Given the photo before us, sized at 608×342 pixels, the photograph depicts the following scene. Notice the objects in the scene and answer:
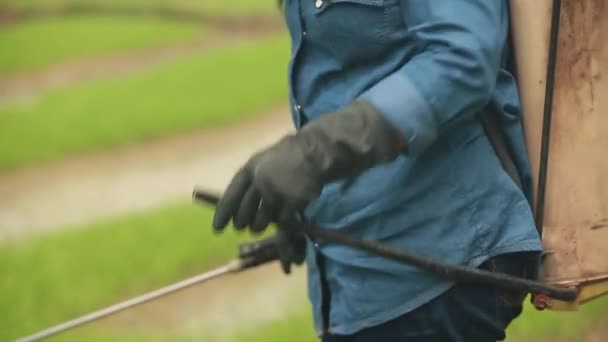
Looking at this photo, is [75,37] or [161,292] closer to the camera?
[161,292]

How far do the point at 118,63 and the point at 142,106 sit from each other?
0.95 metres

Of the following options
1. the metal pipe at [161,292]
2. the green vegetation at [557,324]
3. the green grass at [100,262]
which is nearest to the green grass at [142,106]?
the green grass at [100,262]

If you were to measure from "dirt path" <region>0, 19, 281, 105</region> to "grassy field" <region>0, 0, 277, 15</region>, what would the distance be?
200 millimetres

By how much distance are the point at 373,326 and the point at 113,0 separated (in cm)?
545

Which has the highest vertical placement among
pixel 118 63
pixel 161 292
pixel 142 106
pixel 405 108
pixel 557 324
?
pixel 405 108

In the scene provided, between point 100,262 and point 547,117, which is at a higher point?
point 547,117

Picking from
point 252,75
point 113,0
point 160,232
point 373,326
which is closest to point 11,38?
point 113,0

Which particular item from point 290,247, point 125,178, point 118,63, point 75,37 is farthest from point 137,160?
point 290,247

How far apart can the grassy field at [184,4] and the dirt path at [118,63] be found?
20 centimetres

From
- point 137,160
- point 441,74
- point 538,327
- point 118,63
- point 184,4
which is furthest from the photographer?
point 184,4

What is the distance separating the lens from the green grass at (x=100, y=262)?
2945 millimetres

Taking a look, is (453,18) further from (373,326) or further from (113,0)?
(113,0)

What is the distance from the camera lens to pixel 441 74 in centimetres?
112

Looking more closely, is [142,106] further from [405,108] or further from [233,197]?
[405,108]
